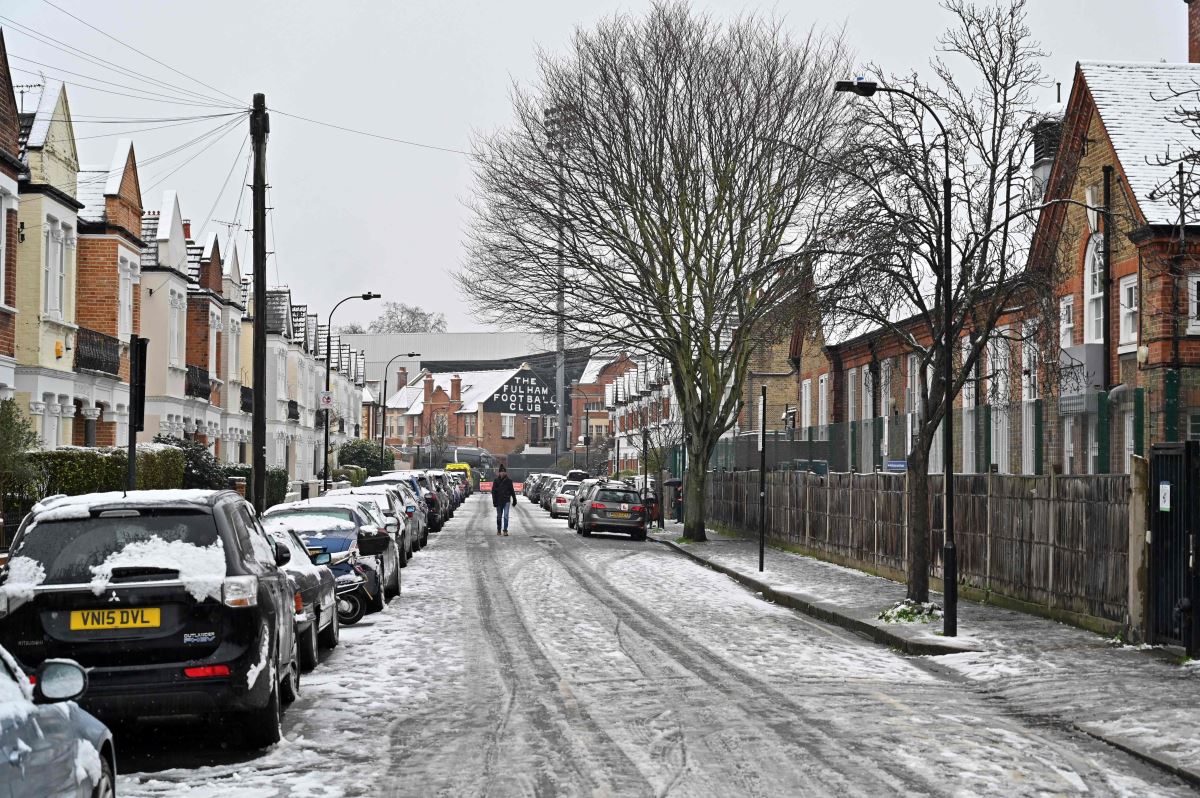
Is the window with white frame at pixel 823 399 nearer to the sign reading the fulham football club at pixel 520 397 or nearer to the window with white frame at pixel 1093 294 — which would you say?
the window with white frame at pixel 1093 294

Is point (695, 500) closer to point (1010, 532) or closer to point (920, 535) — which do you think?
point (1010, 532)

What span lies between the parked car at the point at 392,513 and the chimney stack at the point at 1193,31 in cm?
2267

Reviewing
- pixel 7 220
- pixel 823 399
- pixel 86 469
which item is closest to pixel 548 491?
pixel 823 399

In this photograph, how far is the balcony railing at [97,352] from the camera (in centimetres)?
3134

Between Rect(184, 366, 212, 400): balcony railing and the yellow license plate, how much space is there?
121 ft

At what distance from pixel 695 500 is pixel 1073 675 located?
82.6ft

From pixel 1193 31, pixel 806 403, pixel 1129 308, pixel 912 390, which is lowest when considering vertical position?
pixel 912 390

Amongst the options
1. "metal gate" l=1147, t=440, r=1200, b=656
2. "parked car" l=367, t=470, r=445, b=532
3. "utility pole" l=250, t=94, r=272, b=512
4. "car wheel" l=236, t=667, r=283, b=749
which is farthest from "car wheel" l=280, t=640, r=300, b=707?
"parked car" l=367, t=470, r=445, b=532

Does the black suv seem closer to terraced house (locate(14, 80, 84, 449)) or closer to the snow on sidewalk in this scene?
the snow on sidewalk

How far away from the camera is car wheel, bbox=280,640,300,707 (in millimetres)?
10539

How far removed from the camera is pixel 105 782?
6055 millimetres

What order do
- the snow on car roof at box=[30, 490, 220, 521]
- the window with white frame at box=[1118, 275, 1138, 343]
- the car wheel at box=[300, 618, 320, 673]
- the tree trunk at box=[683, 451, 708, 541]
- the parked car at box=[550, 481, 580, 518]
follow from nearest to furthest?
the snow on car roof at box=[30, 490, 220, 521] → the car wheel at box=[300, 618, 320, 673] → the window with white frame at box=[1118, 275, 1138, 343] → the tree trunk at box=[683, 451, 708, 541] → the parked car at box=[550, 481, 580, 518]

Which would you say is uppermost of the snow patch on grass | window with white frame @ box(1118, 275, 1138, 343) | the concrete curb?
window with white frame @ box(1118, 275, 1138, 343)

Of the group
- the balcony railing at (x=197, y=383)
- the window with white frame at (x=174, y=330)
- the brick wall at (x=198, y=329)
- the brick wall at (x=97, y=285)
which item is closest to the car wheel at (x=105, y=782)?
the brick wall at (x=97, y=285)
